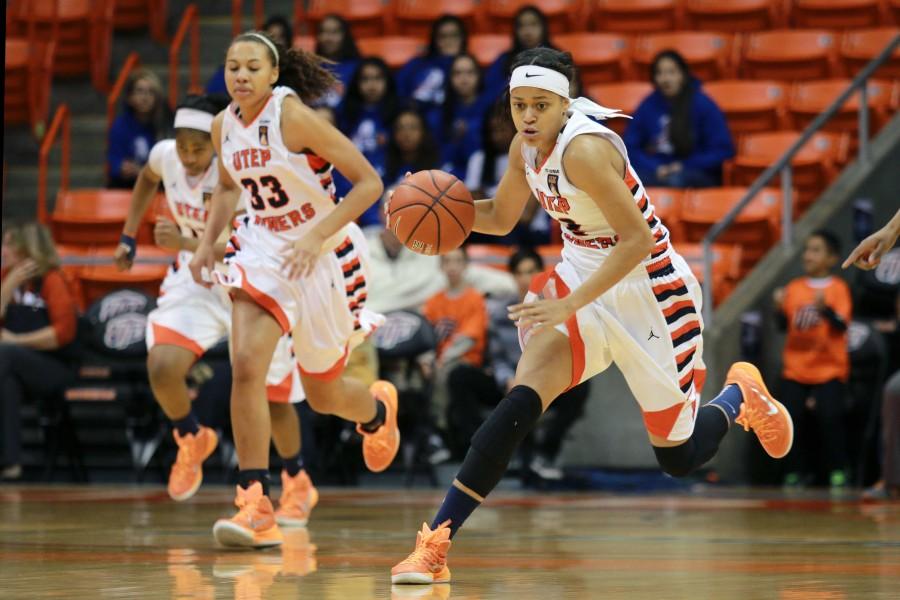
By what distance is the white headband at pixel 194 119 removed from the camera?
7.25 m

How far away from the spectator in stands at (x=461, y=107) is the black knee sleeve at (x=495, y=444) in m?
6.75

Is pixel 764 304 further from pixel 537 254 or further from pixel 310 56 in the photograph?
pixel 310 56

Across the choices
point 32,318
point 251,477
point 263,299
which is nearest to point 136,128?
point 32,318

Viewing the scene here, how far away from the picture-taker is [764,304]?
1058cm

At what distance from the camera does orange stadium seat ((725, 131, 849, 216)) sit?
11.2m

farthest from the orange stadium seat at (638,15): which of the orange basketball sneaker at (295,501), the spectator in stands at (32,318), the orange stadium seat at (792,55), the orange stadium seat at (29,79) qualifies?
the orange basketball sneaker at (295,501)

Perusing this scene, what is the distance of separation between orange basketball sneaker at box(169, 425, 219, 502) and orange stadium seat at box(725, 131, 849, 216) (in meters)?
5.08

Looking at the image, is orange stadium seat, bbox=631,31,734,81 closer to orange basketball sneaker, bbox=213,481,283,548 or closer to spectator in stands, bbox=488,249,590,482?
spectator in stands, bbox=488,249,590,482

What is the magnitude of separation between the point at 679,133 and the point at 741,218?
90 centimetres

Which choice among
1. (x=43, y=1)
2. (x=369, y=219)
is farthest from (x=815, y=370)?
(x=43, y=1)

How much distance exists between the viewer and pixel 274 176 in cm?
629

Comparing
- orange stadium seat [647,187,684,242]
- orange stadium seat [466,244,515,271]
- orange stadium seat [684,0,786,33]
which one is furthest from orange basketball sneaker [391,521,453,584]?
orange stadium seat [684,0,786,33]

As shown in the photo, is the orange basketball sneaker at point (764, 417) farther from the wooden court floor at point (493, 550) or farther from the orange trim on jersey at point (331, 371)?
the orange trim on jersey at point (331, 371)

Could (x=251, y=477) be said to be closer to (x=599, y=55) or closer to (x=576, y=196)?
(x=576, y=196)
